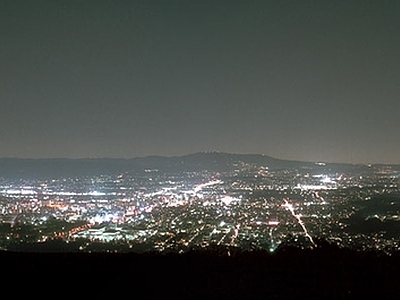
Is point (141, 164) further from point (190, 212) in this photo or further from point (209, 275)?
point (209, 275)

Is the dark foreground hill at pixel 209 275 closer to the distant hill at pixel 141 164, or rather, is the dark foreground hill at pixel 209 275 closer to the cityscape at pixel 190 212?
the cityscape at pixel 190 212

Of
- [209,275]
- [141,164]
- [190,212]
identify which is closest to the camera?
[209,275]

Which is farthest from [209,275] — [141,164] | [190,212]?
[141,164]

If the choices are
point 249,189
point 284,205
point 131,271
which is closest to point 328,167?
point 249,189

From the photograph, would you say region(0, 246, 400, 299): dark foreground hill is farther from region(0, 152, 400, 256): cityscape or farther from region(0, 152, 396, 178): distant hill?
region(0, 152, 396, 178): distant hill

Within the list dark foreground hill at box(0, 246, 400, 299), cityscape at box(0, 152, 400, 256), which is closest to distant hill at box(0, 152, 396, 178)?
cityscape at box(0, 152, 400, 256)
